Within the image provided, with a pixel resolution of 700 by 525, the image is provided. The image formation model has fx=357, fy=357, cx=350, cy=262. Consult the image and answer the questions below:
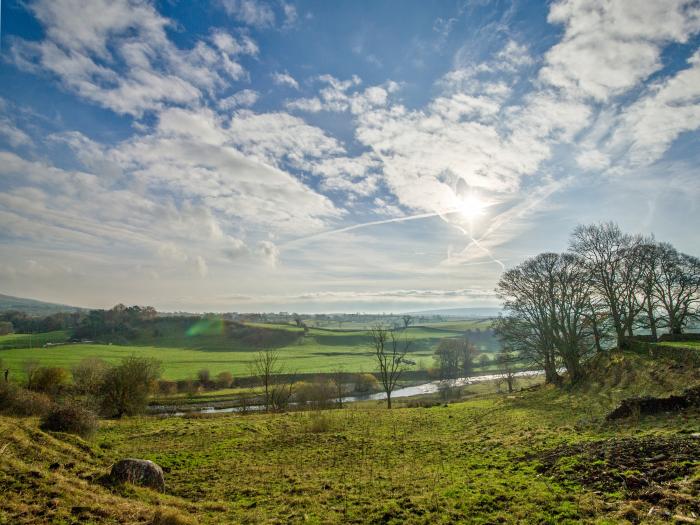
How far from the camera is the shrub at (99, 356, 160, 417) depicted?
3825 centimetres

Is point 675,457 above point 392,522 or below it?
above

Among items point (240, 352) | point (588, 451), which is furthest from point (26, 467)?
point (240, 352)

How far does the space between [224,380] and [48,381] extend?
35817 millimetres

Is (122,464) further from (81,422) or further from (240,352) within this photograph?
(240,352)

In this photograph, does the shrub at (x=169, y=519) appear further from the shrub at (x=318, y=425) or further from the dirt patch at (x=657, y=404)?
the dirt patch at (x=657, y=404)

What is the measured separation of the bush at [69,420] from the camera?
17.6 m

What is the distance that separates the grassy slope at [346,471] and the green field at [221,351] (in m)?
40.9

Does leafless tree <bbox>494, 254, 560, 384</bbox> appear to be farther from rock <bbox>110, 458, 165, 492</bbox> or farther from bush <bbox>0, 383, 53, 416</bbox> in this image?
bush <bbox>0, 383, 53, 416</bbox>

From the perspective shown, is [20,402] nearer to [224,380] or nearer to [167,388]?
[167,388]

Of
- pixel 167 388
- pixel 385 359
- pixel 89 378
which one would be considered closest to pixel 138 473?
pixel 89 378

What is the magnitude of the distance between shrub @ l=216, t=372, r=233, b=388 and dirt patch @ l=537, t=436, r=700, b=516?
7807 cm

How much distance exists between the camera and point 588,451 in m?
13.9

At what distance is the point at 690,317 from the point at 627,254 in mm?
12625

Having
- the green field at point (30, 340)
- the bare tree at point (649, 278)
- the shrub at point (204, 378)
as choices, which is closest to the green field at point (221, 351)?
the green field at point (30, 340)
